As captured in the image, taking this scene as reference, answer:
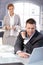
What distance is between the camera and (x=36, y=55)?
6.19 feet

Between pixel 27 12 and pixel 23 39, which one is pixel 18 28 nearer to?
pixel 27 12

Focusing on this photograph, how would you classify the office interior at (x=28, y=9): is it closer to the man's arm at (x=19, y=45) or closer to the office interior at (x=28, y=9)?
the office interior at (x=28, y=9)

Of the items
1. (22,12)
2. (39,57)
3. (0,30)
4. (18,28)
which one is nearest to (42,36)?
(39,57)

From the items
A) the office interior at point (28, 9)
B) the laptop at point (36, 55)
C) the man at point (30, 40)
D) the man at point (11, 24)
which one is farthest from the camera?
the office interior at point (28, 9)

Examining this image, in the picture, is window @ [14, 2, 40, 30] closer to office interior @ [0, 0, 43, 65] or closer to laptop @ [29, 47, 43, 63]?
office interior @ [0, 0, 43, 65]

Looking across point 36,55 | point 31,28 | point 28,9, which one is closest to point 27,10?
point 28,9

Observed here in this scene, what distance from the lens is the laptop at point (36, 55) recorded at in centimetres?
186

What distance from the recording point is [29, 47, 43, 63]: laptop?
1863mm

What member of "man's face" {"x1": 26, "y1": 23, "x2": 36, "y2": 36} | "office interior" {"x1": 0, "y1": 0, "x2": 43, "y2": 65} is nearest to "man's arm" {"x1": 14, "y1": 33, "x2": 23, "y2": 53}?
"man's face" {"x1": 26, "y1": 23, "x2": 36, "y2": 36}

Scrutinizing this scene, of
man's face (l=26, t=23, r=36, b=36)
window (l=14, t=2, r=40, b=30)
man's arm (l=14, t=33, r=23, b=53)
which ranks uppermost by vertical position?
window (l=14, t=2, r=40, b=30)

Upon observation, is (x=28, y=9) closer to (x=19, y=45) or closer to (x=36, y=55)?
(x=19, y=45)

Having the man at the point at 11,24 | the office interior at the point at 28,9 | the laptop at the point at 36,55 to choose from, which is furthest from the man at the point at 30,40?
the office interior at the point at 28,9

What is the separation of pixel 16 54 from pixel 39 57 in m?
0.54

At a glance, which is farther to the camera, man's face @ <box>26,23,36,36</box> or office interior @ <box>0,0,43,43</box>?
office interior @ <box>0,0,43,43</box>
